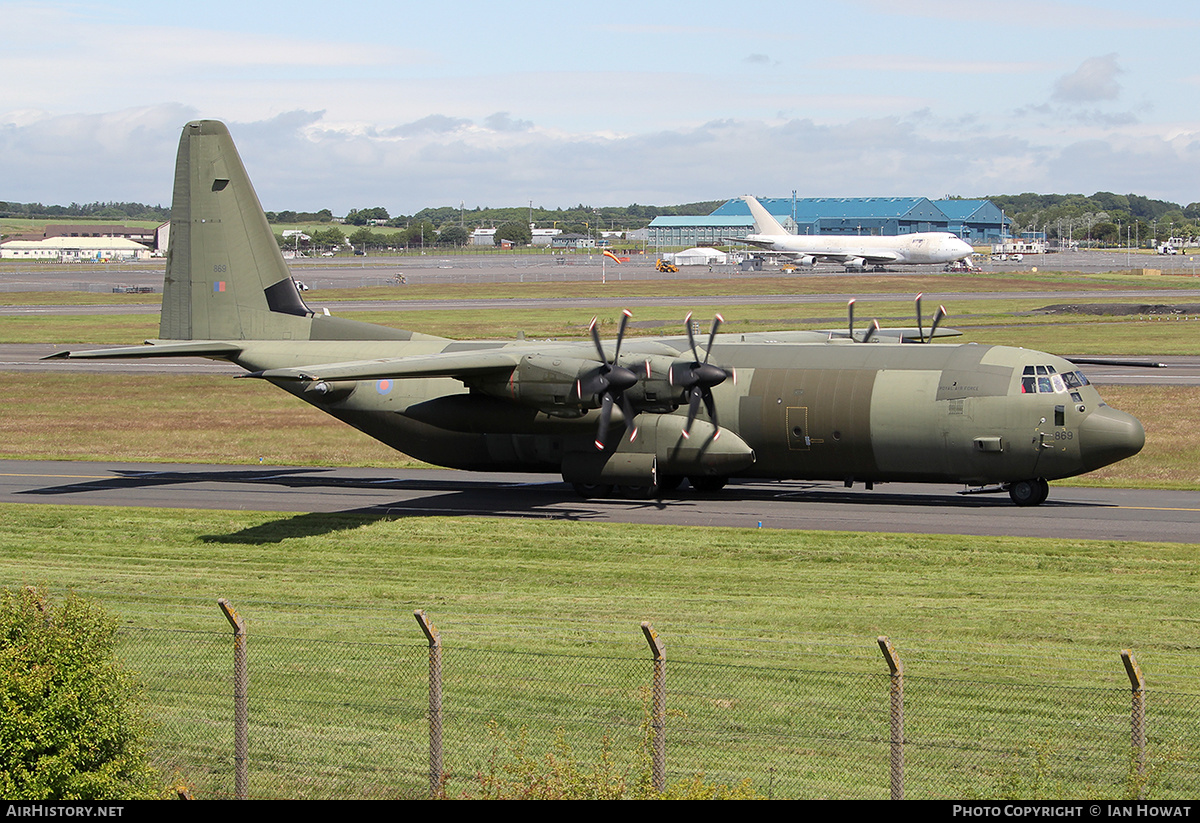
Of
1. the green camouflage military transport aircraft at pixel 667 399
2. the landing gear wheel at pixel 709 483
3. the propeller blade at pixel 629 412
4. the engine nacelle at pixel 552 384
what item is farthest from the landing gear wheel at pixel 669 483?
the engine nacelle at pixel 552 384

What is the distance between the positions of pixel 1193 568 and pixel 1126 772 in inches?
511

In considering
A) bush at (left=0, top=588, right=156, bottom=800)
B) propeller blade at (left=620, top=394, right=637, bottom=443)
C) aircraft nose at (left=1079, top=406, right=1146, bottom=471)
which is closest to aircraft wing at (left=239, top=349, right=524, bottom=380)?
propeller blade at (left=620, top=394, right=637, bottom=443)

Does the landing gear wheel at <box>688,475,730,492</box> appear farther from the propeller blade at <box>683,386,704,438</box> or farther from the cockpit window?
the cockpit window

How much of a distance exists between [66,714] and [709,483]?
24.5 metres

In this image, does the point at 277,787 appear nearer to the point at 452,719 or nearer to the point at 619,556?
the point at 452,719

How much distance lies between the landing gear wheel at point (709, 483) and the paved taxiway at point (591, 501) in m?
0.47

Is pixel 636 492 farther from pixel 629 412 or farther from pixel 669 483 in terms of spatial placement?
pixel 629 412

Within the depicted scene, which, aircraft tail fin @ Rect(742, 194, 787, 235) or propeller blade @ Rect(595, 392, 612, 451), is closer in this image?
propeller blade @ Rect(595, 392, 612, 451)

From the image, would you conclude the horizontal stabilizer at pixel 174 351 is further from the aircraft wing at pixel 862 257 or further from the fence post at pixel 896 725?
the aircraft wing at pixel 862 257

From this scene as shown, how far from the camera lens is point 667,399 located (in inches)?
1246

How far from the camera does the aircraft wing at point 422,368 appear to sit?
2884cm

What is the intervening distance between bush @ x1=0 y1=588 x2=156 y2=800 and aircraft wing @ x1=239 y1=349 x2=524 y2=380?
49.2ft

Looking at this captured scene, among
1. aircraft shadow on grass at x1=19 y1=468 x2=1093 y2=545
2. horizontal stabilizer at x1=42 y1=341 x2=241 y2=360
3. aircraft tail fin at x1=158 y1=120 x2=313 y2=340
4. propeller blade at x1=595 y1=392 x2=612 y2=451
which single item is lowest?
aircraft shadow on grass at x1=19 y1=468 x2=1093 y2=545

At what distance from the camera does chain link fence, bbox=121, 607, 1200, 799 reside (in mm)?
13289
